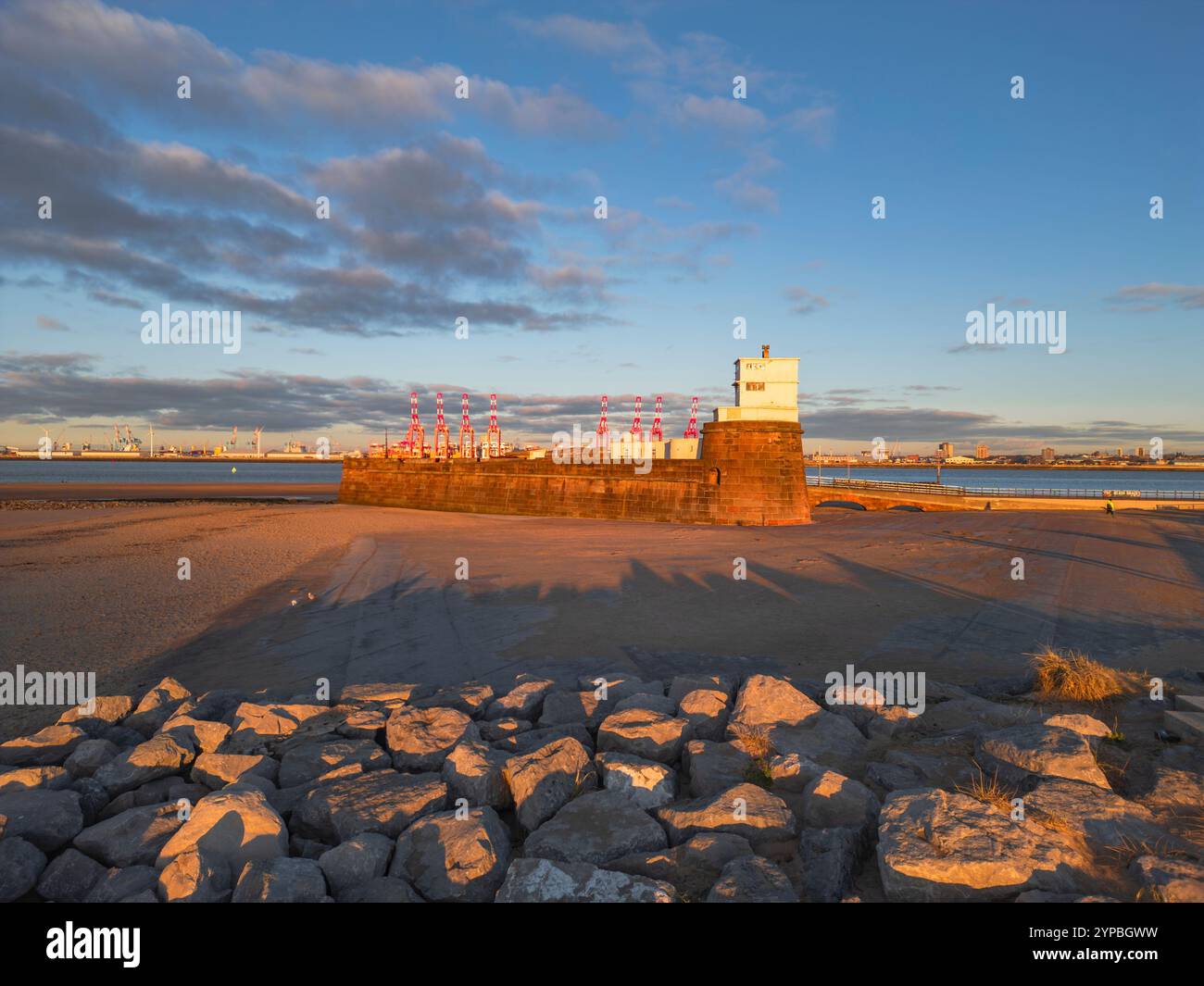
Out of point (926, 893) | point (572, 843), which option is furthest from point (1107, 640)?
point (572, 843)

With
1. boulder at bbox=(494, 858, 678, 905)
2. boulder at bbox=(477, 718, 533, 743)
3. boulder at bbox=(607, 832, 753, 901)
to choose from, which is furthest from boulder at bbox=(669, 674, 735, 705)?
Answer: boulder at bbox=(494, 858, 678, 905)

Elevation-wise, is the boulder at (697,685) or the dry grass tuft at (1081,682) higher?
the dry grass tuft at (1081,682)

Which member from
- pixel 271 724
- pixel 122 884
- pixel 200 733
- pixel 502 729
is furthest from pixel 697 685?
pixel 122 884

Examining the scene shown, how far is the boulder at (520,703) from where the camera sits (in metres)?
Answer: 5.85

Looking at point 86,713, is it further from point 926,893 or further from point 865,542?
point 865,542

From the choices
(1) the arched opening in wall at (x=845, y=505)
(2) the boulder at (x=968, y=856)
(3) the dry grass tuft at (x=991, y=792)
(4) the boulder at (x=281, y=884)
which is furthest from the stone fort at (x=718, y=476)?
(4) the boulder at (x=281, y=884)

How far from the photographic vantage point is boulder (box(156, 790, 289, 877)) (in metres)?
3.52

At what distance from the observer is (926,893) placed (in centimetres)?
301

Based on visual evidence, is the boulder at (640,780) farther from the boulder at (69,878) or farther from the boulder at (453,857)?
the boulder at (69,878)

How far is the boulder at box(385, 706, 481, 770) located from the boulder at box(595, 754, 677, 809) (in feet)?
4.14

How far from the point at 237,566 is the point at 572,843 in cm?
1606

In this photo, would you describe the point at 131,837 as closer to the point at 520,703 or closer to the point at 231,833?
the point at 231,833

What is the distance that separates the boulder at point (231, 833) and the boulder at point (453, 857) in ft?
2.41

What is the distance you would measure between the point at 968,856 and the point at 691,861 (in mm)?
1324
